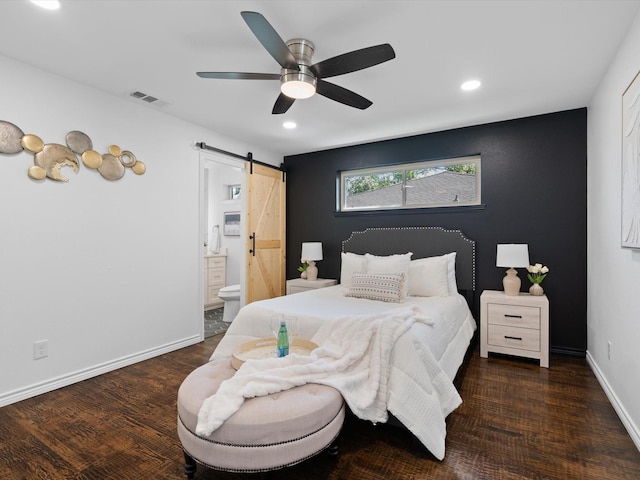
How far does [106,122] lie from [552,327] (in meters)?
4.89

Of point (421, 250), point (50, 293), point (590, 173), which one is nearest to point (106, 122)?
point (50, 293)

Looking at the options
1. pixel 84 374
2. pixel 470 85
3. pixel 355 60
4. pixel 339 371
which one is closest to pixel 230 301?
pixel 84 374

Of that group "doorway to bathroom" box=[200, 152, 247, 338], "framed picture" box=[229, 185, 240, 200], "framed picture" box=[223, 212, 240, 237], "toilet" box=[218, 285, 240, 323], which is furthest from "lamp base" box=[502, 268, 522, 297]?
"framed picture" box=[229, 185, 240, 200]

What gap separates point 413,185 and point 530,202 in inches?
53.0

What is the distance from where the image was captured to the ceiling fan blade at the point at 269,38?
1681 mm

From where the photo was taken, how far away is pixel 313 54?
8.10 ft

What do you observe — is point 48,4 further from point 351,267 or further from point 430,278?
point 430,278

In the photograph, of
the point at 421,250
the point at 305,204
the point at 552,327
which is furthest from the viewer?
Answer: the point at 305,204

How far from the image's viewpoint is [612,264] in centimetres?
259

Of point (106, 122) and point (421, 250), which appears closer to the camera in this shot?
point (106, 122)

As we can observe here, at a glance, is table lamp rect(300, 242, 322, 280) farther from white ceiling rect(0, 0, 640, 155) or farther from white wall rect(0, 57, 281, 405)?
white ceiling rect(0, 0, 640, 155)

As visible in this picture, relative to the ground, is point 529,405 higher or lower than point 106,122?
lower

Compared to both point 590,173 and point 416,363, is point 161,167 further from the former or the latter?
point 590,173

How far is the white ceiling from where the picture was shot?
2.02 m
